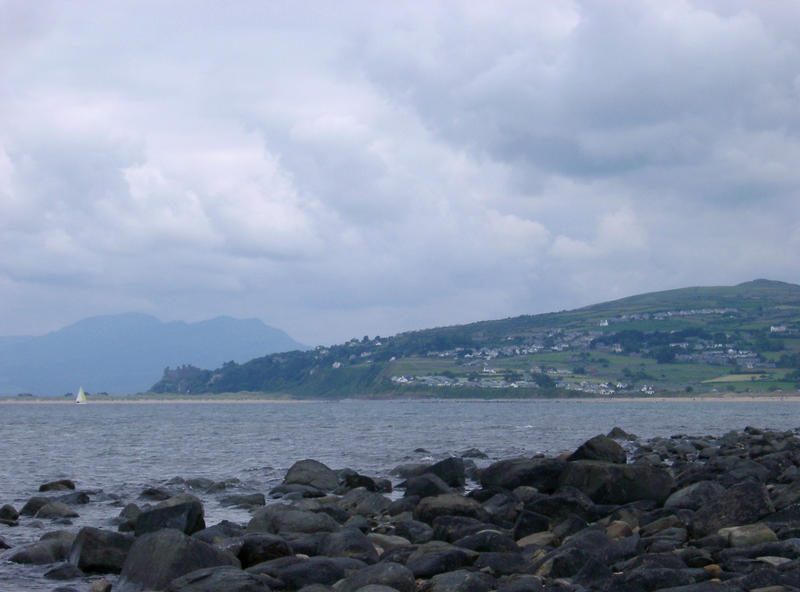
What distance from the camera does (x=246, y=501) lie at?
27828 mm

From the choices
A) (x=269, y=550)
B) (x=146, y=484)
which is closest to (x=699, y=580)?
(x=269, y=550)

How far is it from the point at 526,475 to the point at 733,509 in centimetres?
943

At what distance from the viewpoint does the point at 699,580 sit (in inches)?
528

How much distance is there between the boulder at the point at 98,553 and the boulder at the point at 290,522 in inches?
133

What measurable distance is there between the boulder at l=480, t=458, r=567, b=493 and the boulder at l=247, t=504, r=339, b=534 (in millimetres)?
7685

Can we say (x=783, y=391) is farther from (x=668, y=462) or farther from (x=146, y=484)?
(x=146, y=484)

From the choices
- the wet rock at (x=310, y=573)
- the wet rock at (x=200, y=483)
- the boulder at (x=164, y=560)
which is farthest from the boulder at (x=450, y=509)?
the wet rock at (x=200, y=483)

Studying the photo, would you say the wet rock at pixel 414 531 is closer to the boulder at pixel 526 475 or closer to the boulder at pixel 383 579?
the boulder at pixel 383 579

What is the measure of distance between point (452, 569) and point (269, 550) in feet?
12.6

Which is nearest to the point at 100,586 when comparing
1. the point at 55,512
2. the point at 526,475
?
the point at 55,512

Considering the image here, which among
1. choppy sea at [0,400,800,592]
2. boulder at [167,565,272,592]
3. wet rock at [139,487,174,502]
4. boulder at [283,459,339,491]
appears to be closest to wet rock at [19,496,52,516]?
choppy sea at [0,400,800,592]

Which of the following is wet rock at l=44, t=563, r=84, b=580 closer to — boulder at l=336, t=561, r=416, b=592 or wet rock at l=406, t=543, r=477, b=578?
boulder at l=336, t=561, r=416, b=592

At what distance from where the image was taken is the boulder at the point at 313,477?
3075 cm

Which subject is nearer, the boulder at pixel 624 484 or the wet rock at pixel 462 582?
the wet rock at pixel 462 582
